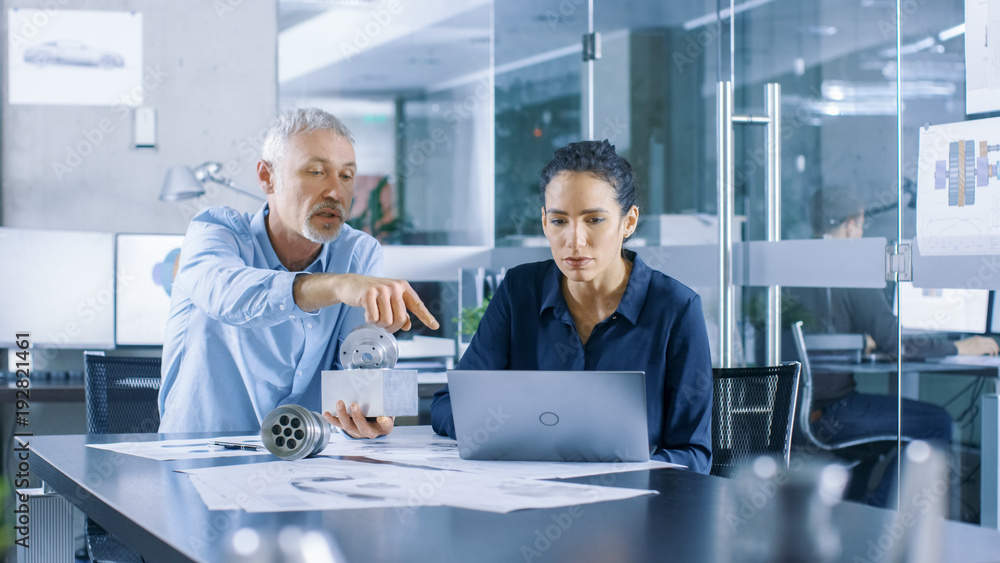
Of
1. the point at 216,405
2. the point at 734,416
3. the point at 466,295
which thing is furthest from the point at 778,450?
the point at 466,295

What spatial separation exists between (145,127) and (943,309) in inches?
123

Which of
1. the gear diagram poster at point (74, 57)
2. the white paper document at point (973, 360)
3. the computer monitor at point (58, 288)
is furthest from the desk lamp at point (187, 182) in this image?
the white paper document at point (973, 360)

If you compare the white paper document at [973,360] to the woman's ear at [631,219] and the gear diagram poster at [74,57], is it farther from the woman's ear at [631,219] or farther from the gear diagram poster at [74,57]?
the gear diagram poster at [74,57]

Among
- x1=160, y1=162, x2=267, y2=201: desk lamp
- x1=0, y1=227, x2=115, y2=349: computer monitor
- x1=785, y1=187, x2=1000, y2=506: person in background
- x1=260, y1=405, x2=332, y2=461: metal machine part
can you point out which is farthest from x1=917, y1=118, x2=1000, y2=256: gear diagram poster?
x1=0, y1=227, x2=115, y2=349: computer monitor

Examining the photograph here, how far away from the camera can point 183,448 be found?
168 centimetres

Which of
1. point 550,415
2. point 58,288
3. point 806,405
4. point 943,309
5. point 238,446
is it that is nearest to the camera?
point 550,415

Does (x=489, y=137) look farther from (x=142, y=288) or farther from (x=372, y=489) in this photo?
(x=372, y=489)

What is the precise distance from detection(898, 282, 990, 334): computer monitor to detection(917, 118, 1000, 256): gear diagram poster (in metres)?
0.10

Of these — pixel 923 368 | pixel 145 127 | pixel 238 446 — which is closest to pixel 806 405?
pixel 923 368

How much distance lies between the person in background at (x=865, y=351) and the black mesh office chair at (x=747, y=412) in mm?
624

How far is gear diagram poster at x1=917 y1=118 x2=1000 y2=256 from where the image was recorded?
7.12 ft

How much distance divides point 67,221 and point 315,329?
91.0 inches

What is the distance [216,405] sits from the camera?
2.11 m

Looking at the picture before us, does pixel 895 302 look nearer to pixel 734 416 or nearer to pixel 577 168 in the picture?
pixel 734 416
